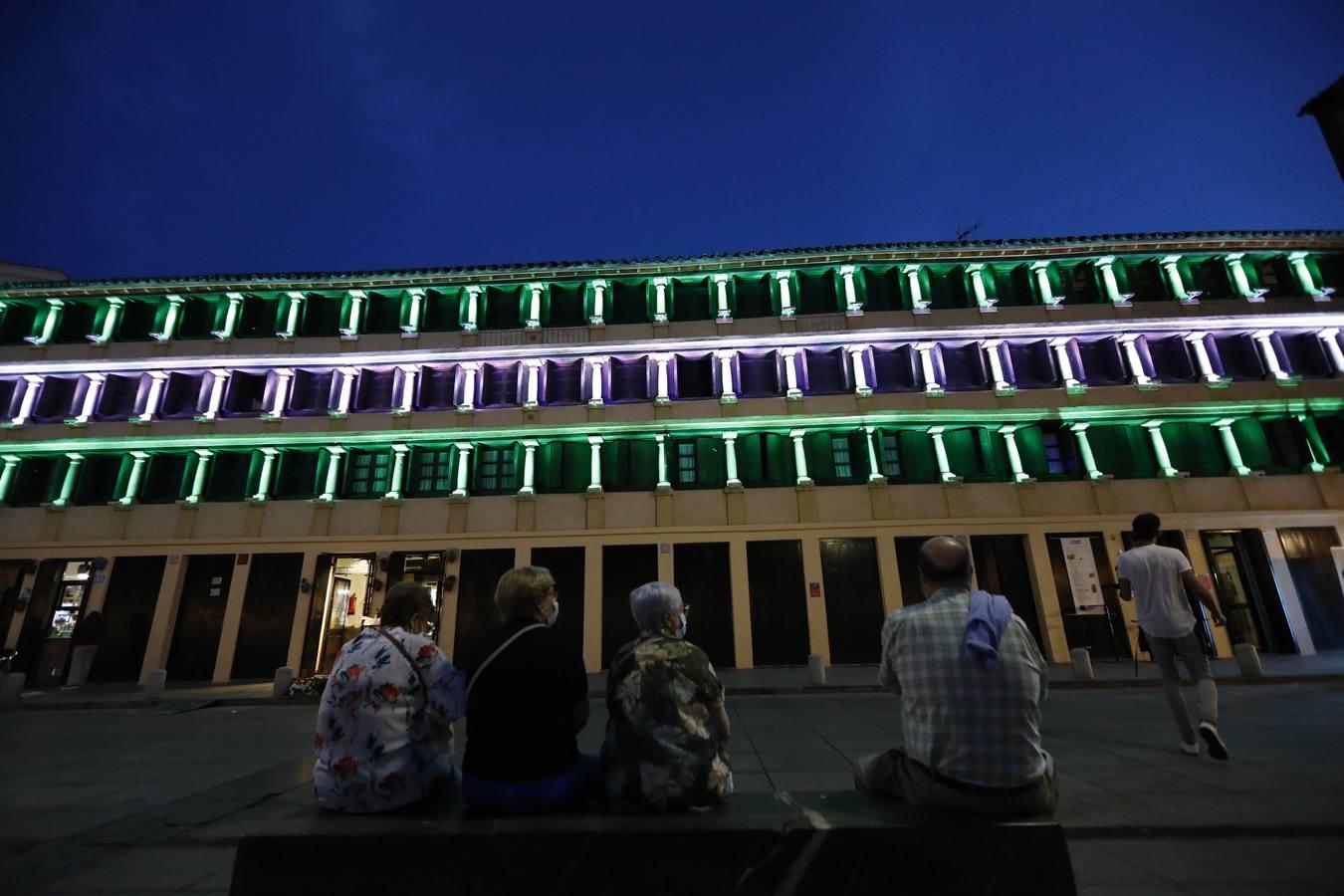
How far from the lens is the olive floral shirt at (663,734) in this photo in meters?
2.86

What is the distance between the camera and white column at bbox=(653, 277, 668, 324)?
20.5 meters

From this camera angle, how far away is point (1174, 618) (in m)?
5.74

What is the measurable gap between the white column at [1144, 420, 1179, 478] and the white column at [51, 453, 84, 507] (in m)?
34.8

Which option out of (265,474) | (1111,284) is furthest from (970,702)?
(1111,284)

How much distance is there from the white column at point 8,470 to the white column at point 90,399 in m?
2.05

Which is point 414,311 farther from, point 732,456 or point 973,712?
point 973,712

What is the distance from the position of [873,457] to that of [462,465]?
13.3 meters

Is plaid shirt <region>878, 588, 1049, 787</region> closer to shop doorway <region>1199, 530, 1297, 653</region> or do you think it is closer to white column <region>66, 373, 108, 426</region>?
shop doorway <region>1199, 530, 1297, 653</region>

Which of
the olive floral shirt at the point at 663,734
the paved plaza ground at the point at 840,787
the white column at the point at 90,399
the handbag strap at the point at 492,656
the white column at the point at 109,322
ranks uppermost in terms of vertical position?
the white column at the point at 109,322

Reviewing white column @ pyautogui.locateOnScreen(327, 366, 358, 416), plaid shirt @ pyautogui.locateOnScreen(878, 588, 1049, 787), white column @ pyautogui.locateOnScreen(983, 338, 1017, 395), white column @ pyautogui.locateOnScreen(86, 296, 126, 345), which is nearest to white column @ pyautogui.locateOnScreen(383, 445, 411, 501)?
white column @ pyautogui.locateOnScreen(327, 366, 358, 416)

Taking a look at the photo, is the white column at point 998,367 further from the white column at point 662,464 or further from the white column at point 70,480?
the white column at point 70,480

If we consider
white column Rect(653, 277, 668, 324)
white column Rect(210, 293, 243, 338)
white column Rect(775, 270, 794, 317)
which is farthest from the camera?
white column Rect(210, 293, 243, 338)

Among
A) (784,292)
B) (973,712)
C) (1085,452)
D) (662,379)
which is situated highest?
(784,292)

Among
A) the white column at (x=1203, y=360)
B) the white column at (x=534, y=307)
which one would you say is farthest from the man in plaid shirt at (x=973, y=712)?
the white column at (x=1203, y=360)
